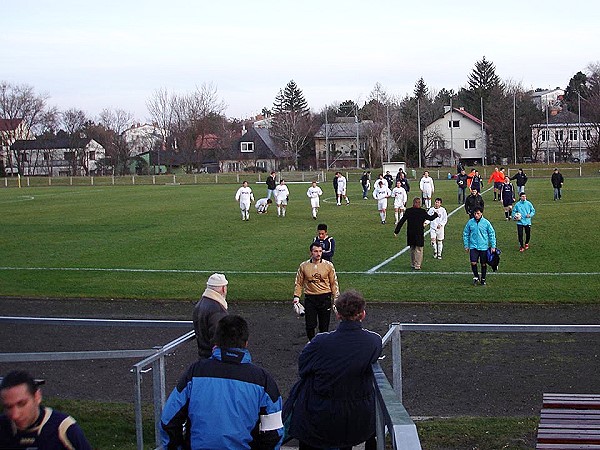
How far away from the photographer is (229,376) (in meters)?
5.26

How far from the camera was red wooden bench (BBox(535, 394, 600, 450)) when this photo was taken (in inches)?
260

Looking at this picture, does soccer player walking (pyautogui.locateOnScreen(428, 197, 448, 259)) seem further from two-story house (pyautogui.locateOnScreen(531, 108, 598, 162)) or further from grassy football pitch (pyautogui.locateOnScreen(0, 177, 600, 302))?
two-story house (pyautogui.locateOnScreen(531, 108, 598, 162))

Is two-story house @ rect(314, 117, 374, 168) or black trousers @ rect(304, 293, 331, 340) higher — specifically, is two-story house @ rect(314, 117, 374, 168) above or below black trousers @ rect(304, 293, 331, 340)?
above

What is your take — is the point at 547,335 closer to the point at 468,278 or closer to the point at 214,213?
the point at 468,278

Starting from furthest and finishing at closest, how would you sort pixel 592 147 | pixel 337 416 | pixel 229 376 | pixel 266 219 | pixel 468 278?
pixel 592 147
pixel 266 219
pixel 468 278
pixel 337 416
pixel 229 376

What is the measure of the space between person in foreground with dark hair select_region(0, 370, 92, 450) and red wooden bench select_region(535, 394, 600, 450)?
12.5ft

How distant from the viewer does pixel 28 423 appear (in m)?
4.57

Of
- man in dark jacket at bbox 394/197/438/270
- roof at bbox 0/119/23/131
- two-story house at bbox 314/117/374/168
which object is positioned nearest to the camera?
man in dark jacket at bbox 394/197/438/270

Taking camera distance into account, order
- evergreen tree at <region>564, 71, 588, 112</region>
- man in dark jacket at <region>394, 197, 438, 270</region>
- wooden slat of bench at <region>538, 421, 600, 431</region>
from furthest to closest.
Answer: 1. evergreen tree at <region>564, 71, 588, 112</region>
2. man in dark jacket at <region>394, 197, 438, 270</region>
3. wooden slat of bench at <region>538, 421, 600, 431</region>

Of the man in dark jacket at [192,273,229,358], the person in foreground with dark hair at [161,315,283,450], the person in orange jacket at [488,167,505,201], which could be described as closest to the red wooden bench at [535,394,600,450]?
the person in foreground with dark hair at [161,315,283,450]

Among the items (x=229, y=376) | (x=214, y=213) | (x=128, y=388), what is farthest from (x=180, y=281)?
(x=214, y=213)

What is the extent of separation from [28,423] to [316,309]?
8818mm

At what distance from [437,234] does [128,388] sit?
13735 mm

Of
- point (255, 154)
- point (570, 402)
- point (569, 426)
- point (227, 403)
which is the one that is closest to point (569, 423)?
point (569, 426)
